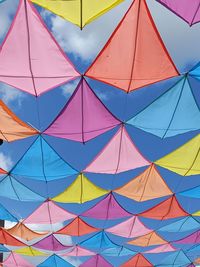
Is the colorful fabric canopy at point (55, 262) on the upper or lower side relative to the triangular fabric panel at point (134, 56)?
upper

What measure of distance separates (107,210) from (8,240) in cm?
577

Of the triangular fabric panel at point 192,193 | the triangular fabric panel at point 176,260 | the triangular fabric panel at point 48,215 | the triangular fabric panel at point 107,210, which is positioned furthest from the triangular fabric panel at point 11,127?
the triangular fabric panel at point 176,260

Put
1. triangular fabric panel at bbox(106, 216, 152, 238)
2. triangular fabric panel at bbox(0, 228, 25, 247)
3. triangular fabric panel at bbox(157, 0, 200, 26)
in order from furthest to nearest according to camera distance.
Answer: triangular fabric panel at bbox(0, 228, 25, 247)
triangular fabric panel at bbox(106, 216, 152, 238)
triangular fabric panel at bbox(157, 0, 200, 26)

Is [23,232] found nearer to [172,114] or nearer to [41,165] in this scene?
[41,165]

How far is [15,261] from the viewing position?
2108cm

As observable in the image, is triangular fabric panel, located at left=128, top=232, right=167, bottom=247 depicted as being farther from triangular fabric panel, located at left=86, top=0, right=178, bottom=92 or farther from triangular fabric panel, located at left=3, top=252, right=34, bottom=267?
triangular fabric panel, located at left=86, top=0, right=178, bottom=92

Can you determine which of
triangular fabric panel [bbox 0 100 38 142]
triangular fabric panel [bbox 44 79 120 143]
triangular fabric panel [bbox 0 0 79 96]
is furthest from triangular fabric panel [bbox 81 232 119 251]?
triangular fabric panel [bbox 0 0 79 96]

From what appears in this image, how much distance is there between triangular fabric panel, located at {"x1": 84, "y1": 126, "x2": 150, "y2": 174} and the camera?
11.5m

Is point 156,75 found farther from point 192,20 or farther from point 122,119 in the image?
point 122,119

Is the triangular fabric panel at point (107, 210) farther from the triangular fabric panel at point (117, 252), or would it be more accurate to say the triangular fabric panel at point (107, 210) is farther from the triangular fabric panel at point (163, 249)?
the triangular fabric panel at point (163, 249)

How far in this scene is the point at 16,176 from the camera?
42.6 ft

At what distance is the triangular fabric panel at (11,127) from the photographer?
32.5ft

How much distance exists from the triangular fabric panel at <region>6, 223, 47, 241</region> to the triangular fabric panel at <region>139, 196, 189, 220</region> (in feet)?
18.1

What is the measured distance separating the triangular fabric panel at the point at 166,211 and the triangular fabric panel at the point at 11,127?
6.81 meters
